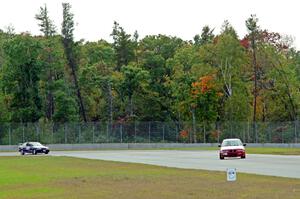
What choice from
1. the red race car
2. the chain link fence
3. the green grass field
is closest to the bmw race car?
the chain link fence

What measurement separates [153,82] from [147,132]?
15.6 m

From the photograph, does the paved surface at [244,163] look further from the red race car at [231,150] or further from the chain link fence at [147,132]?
the chain link fence at [147,132]

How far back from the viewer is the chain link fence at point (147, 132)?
80.9 m

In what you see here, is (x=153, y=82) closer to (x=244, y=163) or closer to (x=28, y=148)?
(x=28, y=148)

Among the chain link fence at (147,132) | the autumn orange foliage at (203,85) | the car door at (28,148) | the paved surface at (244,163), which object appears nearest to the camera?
the paved surface at (244,163)

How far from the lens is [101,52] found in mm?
109438

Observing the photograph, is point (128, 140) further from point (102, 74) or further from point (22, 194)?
point (22, 194)

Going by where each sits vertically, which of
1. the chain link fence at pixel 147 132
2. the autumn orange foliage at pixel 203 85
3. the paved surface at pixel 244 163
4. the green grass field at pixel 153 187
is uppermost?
the autumn orange foliage at pixel 203 85

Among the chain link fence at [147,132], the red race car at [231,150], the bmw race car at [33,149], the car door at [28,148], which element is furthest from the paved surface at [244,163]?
the chain link fence at [147,132]

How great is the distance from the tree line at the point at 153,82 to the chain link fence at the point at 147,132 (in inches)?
222

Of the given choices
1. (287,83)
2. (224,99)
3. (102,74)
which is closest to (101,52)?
(102,74)

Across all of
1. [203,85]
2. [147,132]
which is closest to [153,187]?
[147,132]

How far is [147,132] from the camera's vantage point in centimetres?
8644

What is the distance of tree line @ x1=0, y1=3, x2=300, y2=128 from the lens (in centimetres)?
9162
